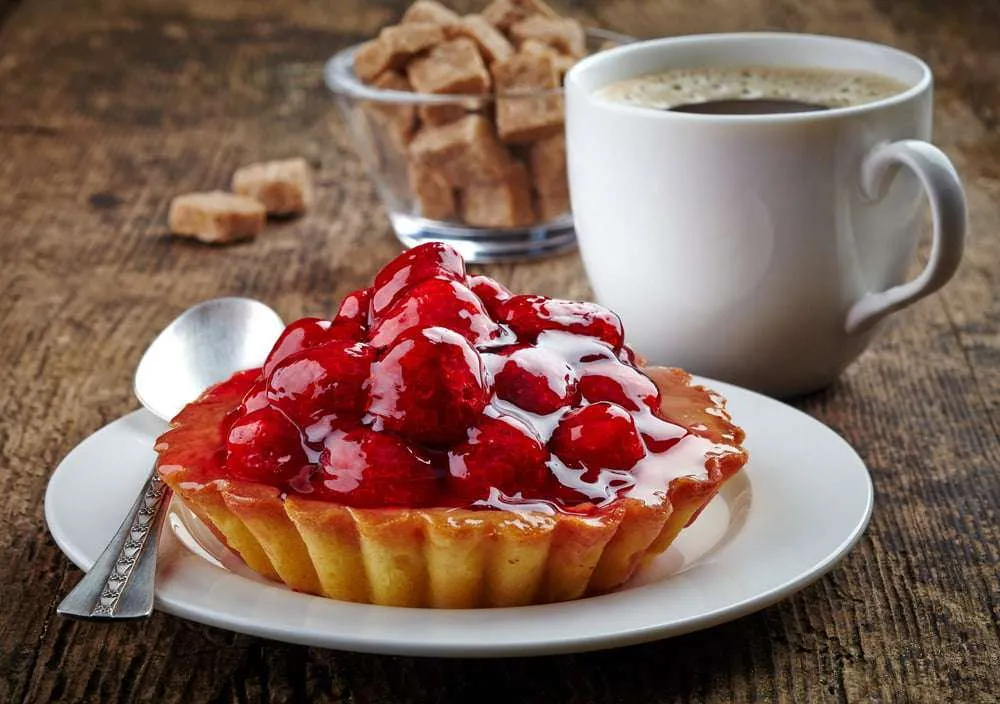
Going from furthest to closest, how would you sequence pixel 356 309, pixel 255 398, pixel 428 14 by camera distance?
pixel 428 14, pixel 356 309, pixel 255 398

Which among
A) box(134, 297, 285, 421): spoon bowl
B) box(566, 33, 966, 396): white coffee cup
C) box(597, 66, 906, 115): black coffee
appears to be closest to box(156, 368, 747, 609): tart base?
box(134, 297, 285, 421): spoon bowl

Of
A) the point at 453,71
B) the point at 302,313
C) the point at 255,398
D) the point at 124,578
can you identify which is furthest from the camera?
the point at 453,71

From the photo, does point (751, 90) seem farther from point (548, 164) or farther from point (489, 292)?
point (489, 292)

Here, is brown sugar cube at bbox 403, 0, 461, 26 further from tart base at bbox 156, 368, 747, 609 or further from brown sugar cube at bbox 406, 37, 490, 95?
tart base at bbox 156, 368, 747, 609

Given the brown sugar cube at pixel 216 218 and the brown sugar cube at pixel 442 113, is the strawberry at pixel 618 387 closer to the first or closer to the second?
the brown sugar cube at pixel 442 113

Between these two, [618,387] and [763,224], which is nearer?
[618,387]

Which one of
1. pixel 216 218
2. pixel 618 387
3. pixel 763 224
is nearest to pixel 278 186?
pixel 216 218
